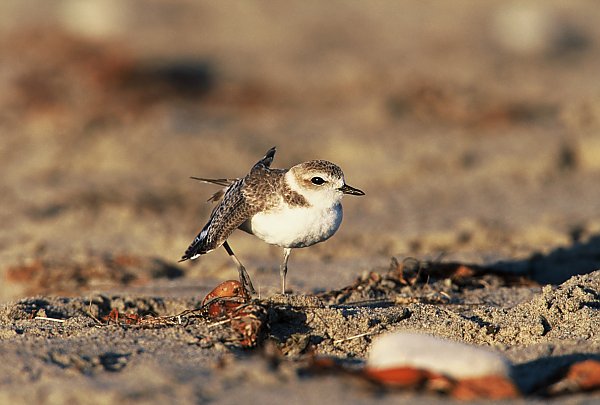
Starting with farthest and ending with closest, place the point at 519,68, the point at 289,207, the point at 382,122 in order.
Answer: the point at 519,68, the point at 382,122, the point at 289,207

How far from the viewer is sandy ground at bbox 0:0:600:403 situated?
4.68m

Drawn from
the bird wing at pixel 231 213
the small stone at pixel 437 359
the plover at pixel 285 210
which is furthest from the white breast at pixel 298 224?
the small stone at pixel 437 359

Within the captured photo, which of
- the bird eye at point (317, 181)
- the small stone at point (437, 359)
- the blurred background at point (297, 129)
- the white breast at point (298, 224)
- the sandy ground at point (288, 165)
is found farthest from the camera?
the blurred background at point (297, 129)

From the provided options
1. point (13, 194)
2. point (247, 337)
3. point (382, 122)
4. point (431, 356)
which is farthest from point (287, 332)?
point (382, 122)

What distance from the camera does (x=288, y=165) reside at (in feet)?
37.6

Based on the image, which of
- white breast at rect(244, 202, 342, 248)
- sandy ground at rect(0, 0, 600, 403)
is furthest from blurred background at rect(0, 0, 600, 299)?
white breast at rect(244, 202, 342, 248)

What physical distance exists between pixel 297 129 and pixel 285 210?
754cm

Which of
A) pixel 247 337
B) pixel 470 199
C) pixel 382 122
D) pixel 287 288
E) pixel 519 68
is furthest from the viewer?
pixel 519 68

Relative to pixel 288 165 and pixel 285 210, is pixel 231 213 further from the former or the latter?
pixel 288 165

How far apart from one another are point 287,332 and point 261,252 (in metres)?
3.60

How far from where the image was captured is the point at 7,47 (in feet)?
53.3

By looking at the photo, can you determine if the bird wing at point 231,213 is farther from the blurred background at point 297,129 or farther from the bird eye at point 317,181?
the blurred background at point 297,129

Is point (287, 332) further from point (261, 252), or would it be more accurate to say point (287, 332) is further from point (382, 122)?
point (382, 122)

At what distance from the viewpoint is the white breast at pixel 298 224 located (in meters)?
5.59
